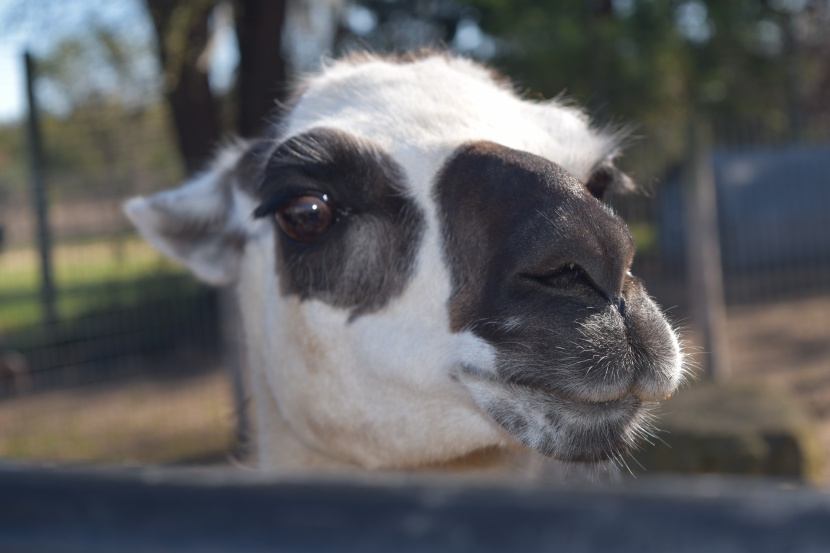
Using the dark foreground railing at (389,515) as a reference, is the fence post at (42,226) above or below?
below

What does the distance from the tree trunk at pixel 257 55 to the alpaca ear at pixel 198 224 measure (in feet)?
16.6

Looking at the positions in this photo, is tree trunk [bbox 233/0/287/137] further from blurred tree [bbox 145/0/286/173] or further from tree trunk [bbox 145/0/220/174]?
tree trunk [bbox 145/0/220/174]

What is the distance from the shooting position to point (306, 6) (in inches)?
393

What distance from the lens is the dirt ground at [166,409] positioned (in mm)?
8289

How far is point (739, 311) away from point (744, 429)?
7.49m

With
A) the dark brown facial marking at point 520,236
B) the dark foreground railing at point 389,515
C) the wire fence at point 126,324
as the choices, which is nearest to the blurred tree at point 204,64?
the wire fence at point 126,324

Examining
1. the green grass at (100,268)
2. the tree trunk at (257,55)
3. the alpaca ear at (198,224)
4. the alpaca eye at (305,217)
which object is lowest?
the green grass at (100,268)

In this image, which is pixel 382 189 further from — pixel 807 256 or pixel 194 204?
pixel 807 256

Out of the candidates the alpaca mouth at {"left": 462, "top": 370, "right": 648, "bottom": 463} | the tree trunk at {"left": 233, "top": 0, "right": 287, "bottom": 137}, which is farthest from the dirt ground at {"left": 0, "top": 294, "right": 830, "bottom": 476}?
the alpaca mouth at {"left": 462, "top": 370, "right": 648, "bottom": 463}

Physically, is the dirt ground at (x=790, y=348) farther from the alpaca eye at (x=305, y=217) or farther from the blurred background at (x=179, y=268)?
the alpaca eye at (x=305, y=217)

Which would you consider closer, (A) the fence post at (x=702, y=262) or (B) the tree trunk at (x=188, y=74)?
(B) the tree trunk at (x=188, y=74)

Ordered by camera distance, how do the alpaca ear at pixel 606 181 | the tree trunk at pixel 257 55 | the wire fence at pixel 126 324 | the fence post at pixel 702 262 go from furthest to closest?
the wire fence at pixel 126 324, the fence post at pixel 702 262, the tree trunk at pixel 257 55, the alpaca ear at pixel 606 181

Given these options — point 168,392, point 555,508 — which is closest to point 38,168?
point 168,392

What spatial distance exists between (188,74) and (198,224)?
586cm
